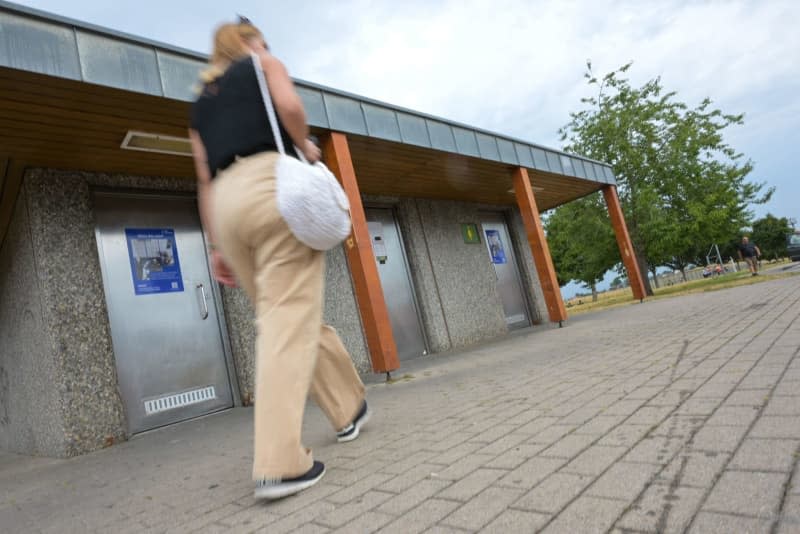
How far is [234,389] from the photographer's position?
19.7ft

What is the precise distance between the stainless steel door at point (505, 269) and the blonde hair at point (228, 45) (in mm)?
9172

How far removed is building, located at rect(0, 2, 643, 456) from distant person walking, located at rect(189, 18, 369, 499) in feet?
7.46

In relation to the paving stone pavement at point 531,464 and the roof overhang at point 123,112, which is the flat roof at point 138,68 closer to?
the roof overhang at point 123,112

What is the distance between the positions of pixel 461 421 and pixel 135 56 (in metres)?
3.86

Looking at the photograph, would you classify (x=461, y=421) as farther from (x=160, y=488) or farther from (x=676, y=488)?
(x=160, y=488)

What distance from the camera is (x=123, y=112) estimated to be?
4371 millimetres

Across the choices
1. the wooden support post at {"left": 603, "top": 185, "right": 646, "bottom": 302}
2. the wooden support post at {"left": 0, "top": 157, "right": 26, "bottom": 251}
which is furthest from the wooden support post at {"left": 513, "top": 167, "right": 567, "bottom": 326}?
the wooden support post at {"left": 0, "top": 157, "right": 26, "bottom": 251}

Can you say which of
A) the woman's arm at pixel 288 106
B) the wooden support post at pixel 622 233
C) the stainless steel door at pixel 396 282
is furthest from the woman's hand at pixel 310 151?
the wooden support post at pixel 622 233

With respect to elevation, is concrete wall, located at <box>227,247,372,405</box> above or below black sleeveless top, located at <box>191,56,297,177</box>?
below

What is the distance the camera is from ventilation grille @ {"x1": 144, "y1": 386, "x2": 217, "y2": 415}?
17.6ft

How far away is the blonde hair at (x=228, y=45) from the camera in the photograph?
2.25 m

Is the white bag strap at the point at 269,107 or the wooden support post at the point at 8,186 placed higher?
the wooden support post at the point at 8,186

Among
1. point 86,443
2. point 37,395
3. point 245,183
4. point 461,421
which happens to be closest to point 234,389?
point 86,443

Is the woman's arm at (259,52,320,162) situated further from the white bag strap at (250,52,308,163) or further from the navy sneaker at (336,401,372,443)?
the navy sneaker at (336,401,372,443)
